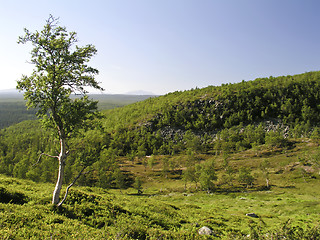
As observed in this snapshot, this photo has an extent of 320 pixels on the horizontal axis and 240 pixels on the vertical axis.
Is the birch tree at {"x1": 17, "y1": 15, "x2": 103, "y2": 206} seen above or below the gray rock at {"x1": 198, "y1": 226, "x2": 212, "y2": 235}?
above

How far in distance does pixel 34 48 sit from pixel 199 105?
186m

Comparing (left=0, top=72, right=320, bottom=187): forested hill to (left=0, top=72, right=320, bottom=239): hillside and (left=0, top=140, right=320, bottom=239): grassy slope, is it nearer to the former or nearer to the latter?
(left=0, top=72, right=320, bottom=239): hillside

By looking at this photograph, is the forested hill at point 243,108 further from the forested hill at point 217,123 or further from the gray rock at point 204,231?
the gray rock at point 204,231

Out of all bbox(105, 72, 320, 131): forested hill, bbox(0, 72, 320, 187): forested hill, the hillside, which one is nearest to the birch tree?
the hillside

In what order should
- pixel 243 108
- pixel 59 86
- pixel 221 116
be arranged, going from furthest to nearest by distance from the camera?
pixel 243 108, pixel 221 116, pixel 59 86

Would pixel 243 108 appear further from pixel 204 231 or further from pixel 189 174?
pixel 204 231

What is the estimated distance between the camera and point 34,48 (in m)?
13.9

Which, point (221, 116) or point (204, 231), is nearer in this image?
point (204, 231)

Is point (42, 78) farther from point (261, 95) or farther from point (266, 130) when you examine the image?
point (261, 95)

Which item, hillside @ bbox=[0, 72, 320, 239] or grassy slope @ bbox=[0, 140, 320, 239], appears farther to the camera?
hillside @ bbox=[0, 72, 320, 239]

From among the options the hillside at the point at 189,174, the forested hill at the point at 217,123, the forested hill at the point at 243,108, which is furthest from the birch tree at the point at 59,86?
the forested hill at the point at 243,108

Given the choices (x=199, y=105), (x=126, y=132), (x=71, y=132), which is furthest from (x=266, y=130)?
(x=71, y=132)

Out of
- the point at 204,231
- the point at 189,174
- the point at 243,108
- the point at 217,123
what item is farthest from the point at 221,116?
the point at 204,231

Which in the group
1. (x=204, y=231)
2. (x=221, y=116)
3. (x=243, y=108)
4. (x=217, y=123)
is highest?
(x=243, y=108)
